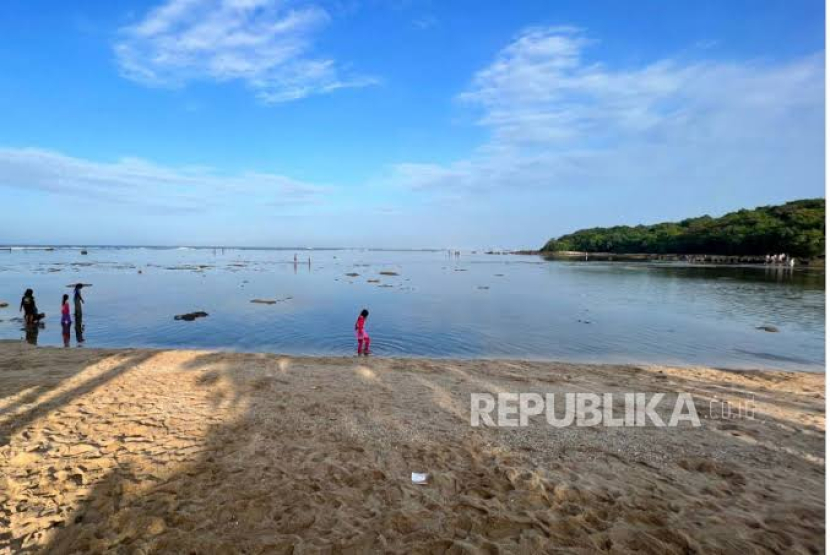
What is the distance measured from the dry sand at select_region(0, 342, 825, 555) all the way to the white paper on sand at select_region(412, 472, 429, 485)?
14 centimetres

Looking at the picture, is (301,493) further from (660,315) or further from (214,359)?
(660,315)

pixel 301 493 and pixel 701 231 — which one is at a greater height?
pixel 701 231

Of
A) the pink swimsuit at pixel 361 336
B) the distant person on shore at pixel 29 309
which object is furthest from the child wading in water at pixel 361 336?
the distant person on shore at pixel 29 309

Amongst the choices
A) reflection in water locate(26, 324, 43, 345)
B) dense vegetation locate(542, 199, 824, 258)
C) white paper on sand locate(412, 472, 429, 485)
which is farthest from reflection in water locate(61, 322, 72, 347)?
dense vegetation locate(542, 199, 824, 258)

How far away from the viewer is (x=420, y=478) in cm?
664

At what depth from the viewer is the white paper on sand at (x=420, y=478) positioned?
655cm

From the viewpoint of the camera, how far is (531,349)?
2014 cm

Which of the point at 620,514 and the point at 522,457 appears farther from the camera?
the point at 522,457

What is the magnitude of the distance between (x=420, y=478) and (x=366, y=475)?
881 mm

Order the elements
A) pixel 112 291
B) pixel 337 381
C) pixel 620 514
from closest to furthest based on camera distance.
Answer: pixel 620 514
pixel 337 381
pixel 112 291

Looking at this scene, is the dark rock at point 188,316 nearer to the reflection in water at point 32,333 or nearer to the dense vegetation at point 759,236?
the reflection in water at point 32,333

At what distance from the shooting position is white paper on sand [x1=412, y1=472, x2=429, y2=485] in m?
A: 6.55

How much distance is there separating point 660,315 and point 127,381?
32.9 m

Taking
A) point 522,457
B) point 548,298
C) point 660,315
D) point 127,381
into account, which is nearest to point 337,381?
point 127,381
